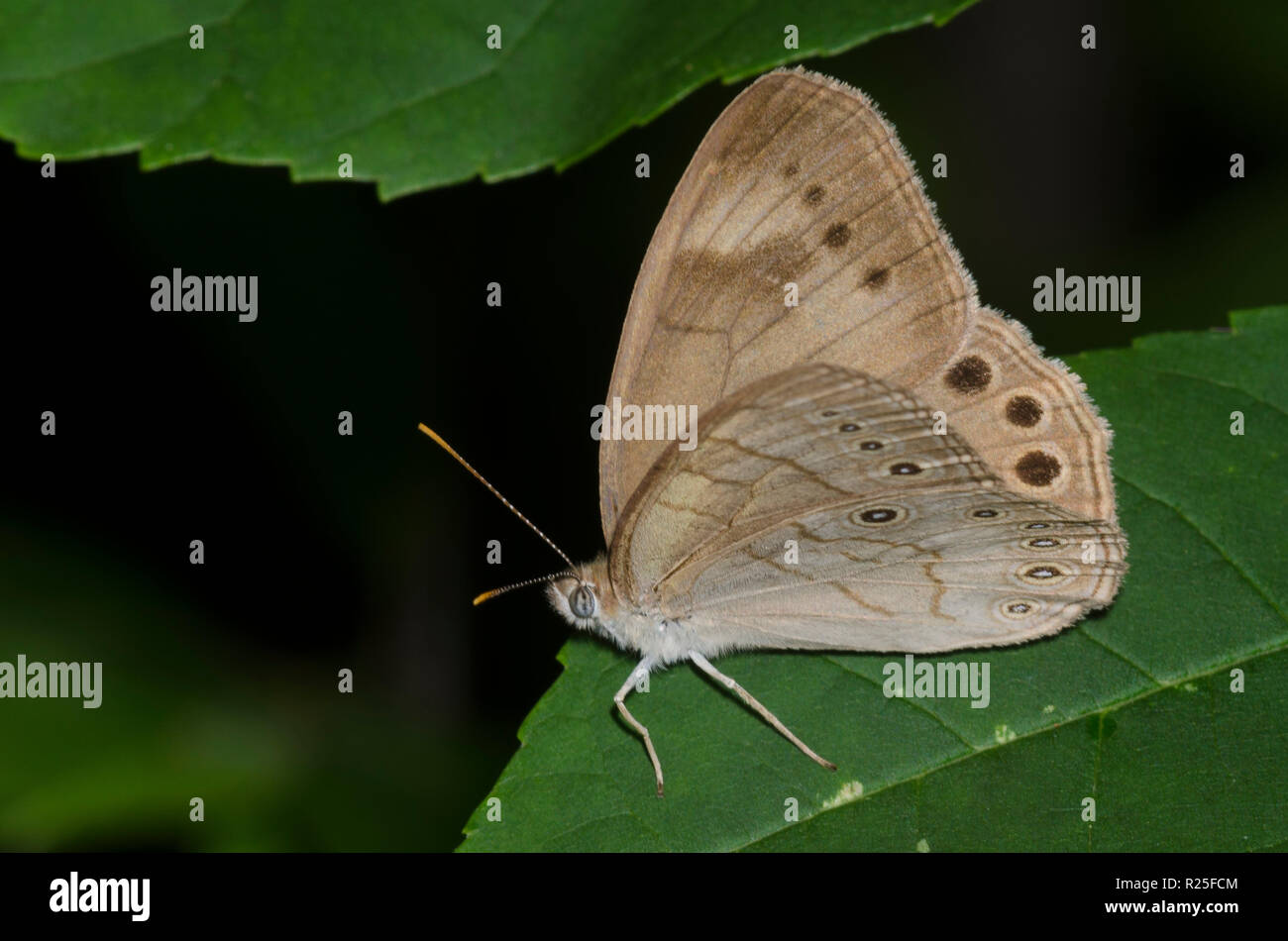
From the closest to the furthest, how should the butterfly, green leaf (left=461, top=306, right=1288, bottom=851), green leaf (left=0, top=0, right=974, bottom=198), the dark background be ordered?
green leaf (left=0, top=0, right=974, bottom=198) < green leaf (left=461, top=306, right=1288, bottom=851) < the butterfly < the dark background

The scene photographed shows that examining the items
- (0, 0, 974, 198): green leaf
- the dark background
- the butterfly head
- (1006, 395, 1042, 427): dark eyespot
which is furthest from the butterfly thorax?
(0, 0, 974, 198): green leaf

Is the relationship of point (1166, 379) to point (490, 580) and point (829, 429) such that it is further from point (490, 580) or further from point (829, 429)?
point (490, 580)

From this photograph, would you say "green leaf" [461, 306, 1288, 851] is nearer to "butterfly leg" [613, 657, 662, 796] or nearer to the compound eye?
"butterfly leg" [613, 657, 662, 796]

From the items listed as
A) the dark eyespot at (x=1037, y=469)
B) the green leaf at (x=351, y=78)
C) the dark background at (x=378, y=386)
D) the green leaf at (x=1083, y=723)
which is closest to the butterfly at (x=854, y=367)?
the dark eyespot at (x=1037, y=469)

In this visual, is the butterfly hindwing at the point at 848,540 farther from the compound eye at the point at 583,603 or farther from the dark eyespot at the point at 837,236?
the dark eyespot at the point at 837,236

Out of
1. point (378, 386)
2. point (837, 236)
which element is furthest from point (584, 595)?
point (378, 386)

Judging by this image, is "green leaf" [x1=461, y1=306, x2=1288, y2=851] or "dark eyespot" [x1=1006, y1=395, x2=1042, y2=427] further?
"dark eyespot" [x1=1006, y1=395, x2=1042, y2=427]
